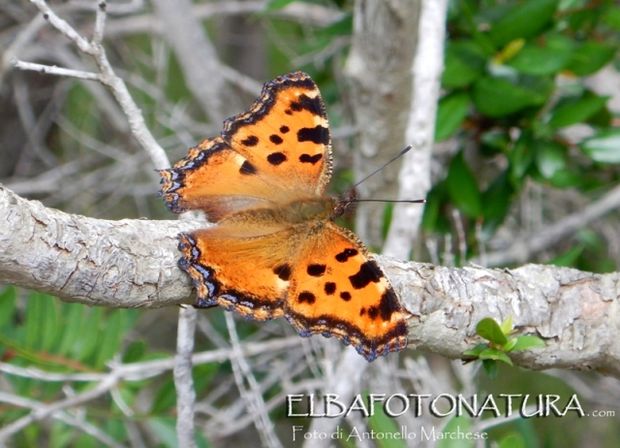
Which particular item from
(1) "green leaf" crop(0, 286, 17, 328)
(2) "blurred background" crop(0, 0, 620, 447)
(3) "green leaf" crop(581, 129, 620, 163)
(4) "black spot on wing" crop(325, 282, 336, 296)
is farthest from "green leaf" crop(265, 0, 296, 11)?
(4) "black spot on wing" crop(325, 282, 336, 296)

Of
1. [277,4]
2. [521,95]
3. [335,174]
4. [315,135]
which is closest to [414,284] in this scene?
[315,135]

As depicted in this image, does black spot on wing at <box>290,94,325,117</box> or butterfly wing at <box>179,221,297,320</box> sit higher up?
black spot on wing at <box>290,94,325,117</box>

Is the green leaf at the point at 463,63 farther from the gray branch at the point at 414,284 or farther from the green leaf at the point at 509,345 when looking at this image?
the green leaf at the point at 509,345

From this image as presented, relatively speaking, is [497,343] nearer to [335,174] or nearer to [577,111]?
[577,111]

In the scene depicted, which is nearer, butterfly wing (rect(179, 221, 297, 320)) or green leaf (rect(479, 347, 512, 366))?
butterfly wing (rect(179, 221, 297, 320))

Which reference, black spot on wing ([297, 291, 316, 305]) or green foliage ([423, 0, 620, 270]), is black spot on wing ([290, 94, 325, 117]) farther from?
green foliage ([423, 0, 620, 270])

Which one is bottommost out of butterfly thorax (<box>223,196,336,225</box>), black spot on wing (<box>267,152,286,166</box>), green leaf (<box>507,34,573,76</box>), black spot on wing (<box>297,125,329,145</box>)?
butterfly thorax (<box>223,196,336,225</box>)

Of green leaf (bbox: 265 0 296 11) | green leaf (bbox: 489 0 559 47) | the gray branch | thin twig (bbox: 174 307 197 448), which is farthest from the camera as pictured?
green leaf (bbox: 265 0 296 11)

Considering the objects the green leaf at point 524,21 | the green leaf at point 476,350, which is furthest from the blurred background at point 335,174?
the green leaf at point 476,350
